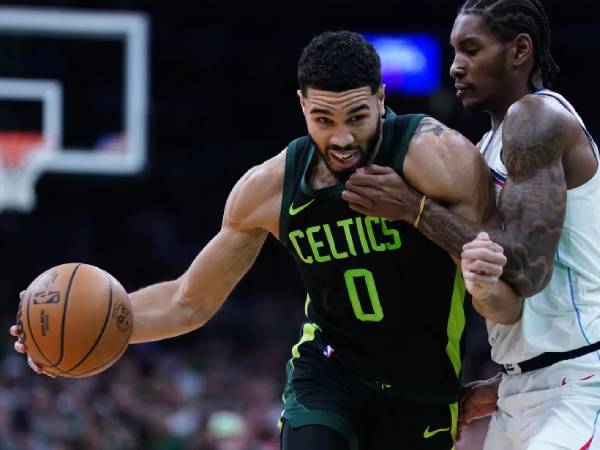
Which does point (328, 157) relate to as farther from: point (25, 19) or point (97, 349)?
point (25, 19)

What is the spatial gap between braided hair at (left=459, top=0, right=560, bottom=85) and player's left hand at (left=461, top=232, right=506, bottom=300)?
0.97 meters

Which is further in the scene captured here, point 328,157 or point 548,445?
point 328,157

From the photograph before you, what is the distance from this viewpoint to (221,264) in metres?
4.90

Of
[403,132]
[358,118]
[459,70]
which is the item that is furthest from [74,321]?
[459,70]

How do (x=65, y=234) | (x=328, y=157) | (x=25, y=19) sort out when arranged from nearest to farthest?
(x=328, y=157) < (x=25, y=19) < (x=65, y=234)

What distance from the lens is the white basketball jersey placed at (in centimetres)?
425

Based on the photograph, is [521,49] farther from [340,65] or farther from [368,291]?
[368,291]

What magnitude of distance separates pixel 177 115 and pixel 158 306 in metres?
9.93

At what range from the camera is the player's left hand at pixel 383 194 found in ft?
14.0

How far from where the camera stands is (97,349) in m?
4.64

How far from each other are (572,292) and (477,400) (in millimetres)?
731

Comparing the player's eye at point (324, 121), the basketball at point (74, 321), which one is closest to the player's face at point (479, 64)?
the player's eye at point (324, 121)

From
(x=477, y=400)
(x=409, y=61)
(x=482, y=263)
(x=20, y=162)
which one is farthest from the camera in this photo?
(x=409, y=61)

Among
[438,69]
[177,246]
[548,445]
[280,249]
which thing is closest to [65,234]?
[177,246]
